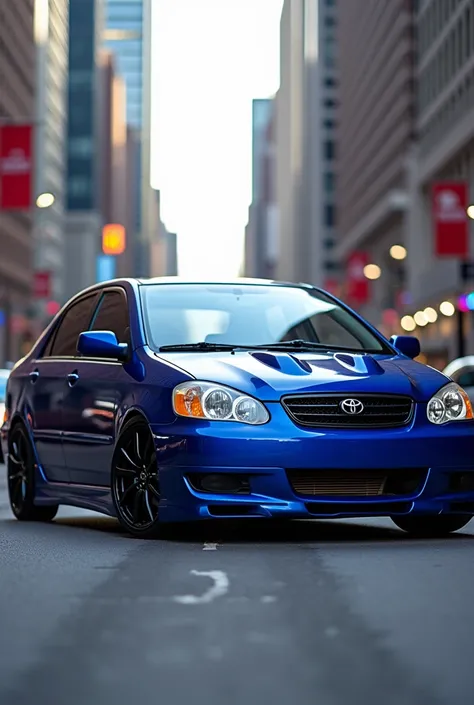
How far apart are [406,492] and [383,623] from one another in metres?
3.39

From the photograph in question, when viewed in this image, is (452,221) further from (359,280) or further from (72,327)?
(72,327)

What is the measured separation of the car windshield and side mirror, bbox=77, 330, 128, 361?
184mm

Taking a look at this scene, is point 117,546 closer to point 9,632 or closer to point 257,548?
point 257,548

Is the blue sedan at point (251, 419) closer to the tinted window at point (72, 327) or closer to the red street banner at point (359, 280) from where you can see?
the tinted window at point (72, 327)

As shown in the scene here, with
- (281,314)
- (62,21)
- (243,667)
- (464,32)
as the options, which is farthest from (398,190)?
(243,667)

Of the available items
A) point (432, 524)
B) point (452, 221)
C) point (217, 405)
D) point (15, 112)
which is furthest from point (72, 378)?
point (15, 112)

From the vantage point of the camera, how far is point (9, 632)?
19.5 feet

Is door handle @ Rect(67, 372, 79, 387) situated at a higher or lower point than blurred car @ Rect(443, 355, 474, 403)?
higher

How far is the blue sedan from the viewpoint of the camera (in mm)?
9172

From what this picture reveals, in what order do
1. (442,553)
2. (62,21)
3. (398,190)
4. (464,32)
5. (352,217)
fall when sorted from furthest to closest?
(62,21) → (352,217) → (398,190) → (464,32) → (442,553)

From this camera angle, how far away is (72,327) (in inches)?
457

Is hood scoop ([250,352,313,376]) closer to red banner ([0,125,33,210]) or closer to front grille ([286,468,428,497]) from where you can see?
front grille ([286,468,428,497])

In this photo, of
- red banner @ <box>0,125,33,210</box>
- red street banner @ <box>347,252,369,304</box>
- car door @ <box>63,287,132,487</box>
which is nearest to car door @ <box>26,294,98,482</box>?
car door @ <box>63,287,132,487</box>

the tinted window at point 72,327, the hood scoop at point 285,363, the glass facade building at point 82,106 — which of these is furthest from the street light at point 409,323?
the glass facade building at point 82,106
